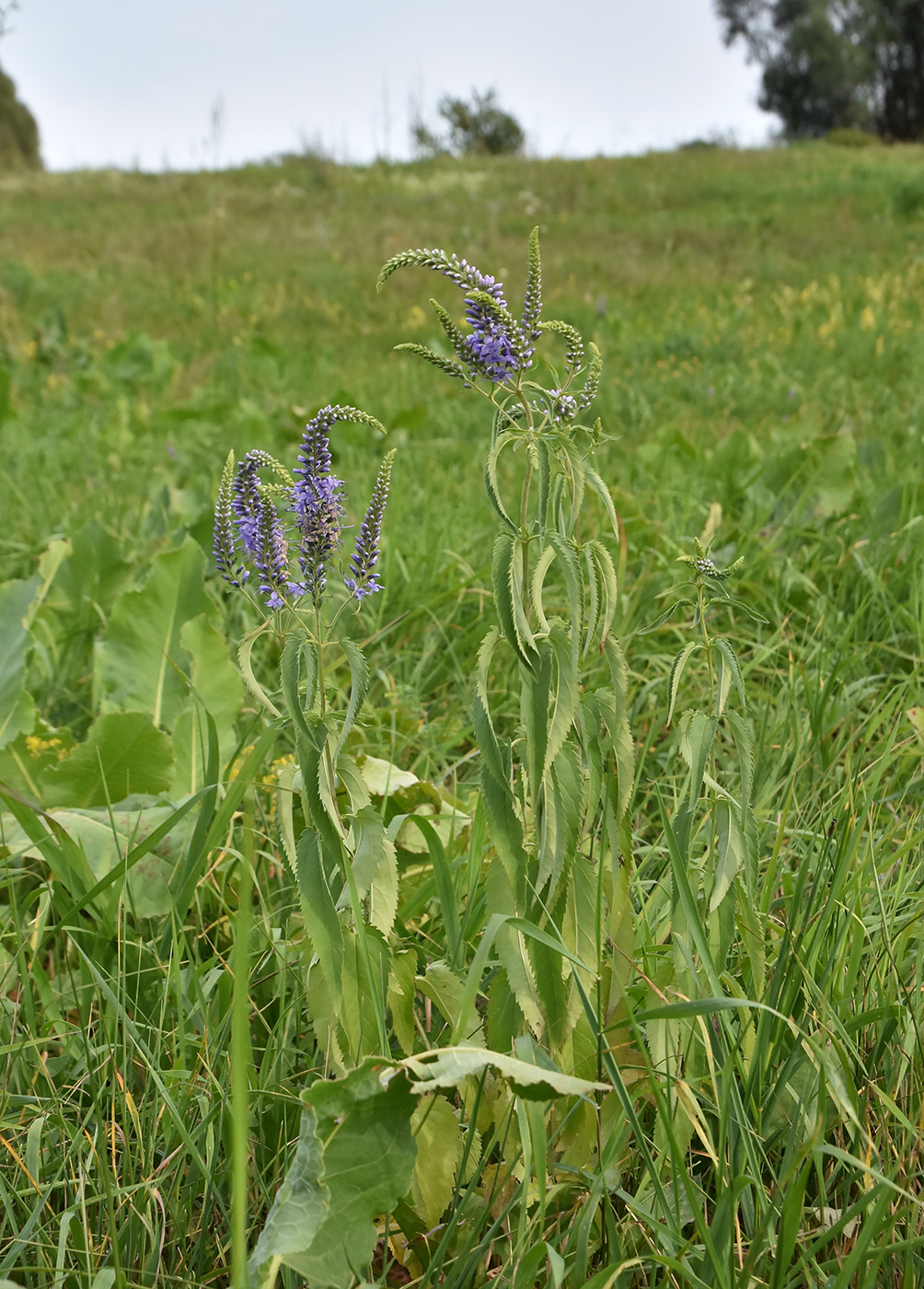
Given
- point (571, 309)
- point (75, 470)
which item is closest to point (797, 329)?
point (571, 309)

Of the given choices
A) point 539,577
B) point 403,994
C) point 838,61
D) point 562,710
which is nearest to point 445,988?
point 403,994

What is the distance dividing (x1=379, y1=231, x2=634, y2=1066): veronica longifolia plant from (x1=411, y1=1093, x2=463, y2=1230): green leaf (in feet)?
0.33

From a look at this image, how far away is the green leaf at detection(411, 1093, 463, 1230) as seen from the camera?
1.04 metres

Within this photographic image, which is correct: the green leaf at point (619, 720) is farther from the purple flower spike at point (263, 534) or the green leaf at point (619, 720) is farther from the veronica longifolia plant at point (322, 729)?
the purple flower spike at point (263, 534)

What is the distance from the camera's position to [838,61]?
131 ft

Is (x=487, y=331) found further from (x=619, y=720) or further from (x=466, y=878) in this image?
(x=466, y=878)

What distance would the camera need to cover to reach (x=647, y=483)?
3.63 metres

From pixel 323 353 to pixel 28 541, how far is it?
160 inches

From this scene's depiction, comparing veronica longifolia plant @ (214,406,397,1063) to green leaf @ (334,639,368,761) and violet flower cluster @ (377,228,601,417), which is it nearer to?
green leaf @ (334,639,368,761)

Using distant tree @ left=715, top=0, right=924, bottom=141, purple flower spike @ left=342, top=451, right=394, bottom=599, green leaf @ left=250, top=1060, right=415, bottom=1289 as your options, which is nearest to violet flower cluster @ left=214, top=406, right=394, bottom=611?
purple flower spike @ left=342, top=451, right=394, bottom=599

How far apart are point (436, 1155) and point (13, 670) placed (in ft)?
4.44

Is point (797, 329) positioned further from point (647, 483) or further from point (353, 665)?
point (353, 665)

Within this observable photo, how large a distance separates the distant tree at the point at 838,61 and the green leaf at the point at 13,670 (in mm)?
46402

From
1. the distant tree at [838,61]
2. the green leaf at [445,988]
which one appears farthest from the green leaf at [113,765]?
the distant tree at [838,61]
